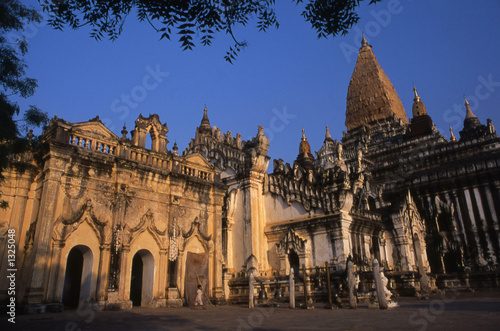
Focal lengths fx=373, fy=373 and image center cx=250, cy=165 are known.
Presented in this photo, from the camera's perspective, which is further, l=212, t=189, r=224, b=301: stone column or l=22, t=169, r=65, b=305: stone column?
l=212, t=189, r=224, b=301: stone column

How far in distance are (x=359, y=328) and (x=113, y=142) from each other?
42.7 feet

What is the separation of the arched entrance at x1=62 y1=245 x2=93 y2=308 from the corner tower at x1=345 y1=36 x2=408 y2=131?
2289 inches

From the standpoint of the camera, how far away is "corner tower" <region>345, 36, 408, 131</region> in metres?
68.5

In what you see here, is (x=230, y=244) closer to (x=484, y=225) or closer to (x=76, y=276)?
(x=76, y=276)

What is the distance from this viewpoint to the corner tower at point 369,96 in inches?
2697

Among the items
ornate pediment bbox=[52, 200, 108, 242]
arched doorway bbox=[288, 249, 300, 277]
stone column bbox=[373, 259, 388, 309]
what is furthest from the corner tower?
ornate pediment bbox=[52, 200, 108, 242]

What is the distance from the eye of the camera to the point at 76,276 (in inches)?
691

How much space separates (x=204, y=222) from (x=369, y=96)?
59881 millimetres

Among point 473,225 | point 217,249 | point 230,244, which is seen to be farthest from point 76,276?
point 473,225

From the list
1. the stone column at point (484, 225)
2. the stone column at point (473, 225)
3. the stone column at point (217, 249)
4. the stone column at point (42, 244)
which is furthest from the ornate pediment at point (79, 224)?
the stone column at point (484, 225)

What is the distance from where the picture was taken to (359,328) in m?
8.02

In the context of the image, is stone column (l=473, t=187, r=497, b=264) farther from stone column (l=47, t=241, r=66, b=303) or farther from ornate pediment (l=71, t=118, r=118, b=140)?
stone column (l=47, t=241, r=66, b=303)

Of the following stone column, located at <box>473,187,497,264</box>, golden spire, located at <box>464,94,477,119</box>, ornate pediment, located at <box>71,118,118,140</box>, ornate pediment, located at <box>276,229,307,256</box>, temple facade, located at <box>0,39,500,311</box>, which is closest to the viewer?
temple facade, located at <box>0,39,500,311</box>

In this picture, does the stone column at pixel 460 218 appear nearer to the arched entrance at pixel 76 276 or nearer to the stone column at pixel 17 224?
the arched entrance at pixel 76 276
